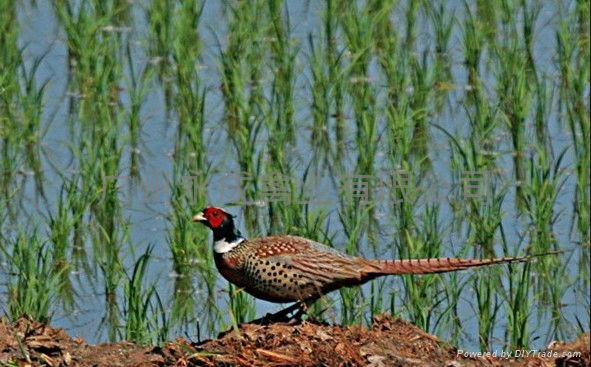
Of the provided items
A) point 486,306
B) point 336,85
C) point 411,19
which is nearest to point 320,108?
point 336,85

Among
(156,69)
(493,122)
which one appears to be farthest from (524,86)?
(156,69)

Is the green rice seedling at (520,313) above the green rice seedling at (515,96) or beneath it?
beneath

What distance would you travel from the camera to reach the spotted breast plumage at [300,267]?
7.25 meters

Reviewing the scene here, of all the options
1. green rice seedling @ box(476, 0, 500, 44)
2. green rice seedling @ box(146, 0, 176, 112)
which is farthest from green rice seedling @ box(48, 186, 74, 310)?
green rice seedling @ box(476, 0, 500, 44)

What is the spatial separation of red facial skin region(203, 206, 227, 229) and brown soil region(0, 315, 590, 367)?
0.52 metres

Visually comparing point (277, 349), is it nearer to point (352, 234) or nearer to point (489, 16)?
point (352, 234)

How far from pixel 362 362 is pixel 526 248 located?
1.78 meters

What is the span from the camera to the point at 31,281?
746 centimetres

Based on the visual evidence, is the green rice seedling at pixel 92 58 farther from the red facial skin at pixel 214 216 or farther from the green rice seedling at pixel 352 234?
the red facial skin at pixel 214 216

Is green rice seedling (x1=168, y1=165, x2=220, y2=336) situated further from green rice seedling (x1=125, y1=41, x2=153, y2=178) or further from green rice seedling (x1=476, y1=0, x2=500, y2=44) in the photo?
green rice seedling (x1=476, y1=0, x2=500, y2=44)

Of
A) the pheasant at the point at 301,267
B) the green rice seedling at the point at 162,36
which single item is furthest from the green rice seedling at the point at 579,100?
the green rice seedling at the point at 162,36

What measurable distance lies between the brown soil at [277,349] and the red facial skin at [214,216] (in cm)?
52

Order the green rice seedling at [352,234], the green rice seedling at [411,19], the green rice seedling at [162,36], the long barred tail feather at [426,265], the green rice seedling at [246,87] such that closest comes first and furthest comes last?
1. the long barred tail feather at [426,265]
2. the green rice seedling at [352,234]
3. the green rice seedling at [246,87]
4. the green rice seedling at [162,36]
5. the green rice seedling at [411,19]

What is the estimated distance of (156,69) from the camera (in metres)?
10.2
